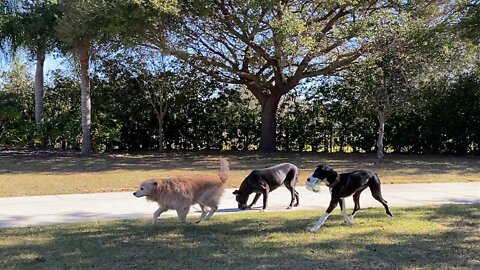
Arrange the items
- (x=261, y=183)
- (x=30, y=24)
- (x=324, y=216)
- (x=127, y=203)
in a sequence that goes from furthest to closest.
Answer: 1. (x=30, y=24)
2. (x=127, y=203)
3. (x=261, y=183)
4. (x=324, y=216)

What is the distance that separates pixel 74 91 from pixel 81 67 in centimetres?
271

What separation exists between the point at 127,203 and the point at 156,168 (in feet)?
19.3

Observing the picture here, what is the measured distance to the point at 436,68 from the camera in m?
17.4

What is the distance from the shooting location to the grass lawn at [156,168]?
37.6ft

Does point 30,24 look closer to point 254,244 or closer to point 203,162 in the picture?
point 203,162

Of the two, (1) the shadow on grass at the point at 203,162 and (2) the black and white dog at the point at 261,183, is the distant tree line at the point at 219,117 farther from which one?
(2) the black and white dog at the point at 261,183

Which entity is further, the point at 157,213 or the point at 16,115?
the point at 16,115

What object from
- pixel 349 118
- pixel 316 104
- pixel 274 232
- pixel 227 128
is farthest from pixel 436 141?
pixel 274 232

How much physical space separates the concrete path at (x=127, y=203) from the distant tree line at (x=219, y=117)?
388 inches

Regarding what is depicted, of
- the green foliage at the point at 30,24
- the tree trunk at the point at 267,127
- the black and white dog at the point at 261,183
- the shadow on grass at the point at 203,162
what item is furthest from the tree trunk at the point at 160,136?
the black and white dog at the point at 261,183

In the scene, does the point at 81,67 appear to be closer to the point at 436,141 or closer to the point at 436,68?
the point at 436,68

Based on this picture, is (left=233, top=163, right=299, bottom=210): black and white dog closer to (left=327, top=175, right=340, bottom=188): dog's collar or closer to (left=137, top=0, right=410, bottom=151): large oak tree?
(left=327, top=175, right=340, bottom=188): dog's collar

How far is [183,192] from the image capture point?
696 centimetres

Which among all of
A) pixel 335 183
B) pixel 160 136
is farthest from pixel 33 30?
pixel 335 183
